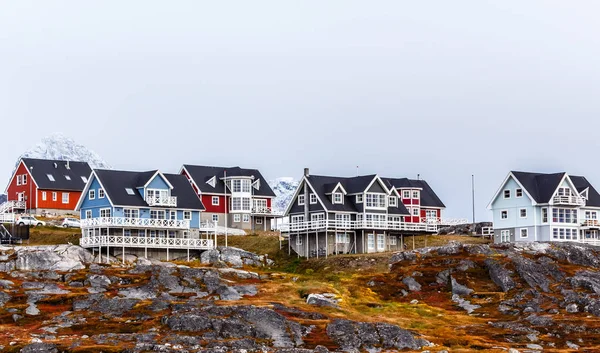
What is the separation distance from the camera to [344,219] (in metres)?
155

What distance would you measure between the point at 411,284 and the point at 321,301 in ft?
55.2

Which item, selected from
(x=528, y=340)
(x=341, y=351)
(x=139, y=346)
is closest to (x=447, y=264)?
(x=528, y=340)

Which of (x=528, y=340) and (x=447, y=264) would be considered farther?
(x=447, y=264)

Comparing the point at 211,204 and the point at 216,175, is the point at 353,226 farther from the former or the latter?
the point at 216,175

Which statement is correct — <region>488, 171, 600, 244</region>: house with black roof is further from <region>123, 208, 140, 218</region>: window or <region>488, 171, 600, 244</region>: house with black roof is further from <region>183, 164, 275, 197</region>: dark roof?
<region>123, 208, 140, 218</region>: window

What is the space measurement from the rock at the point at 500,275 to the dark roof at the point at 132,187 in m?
39.4

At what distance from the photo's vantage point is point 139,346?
Answer: 9925 cm

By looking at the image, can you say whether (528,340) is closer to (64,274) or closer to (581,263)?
(581,263)

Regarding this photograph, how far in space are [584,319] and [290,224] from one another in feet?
155

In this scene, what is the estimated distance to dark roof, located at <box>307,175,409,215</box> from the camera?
156 metres

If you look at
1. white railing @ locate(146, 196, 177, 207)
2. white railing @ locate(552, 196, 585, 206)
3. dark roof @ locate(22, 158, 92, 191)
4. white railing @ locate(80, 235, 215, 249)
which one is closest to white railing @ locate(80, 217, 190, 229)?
white railing @ locate(80, 235, 215, 249)

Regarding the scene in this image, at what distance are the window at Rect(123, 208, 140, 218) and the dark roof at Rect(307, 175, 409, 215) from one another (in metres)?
23.8

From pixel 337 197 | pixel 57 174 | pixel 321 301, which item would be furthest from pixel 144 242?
pixel 57 174

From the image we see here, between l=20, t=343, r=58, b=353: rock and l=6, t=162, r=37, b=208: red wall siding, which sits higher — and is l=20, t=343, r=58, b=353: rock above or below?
below
